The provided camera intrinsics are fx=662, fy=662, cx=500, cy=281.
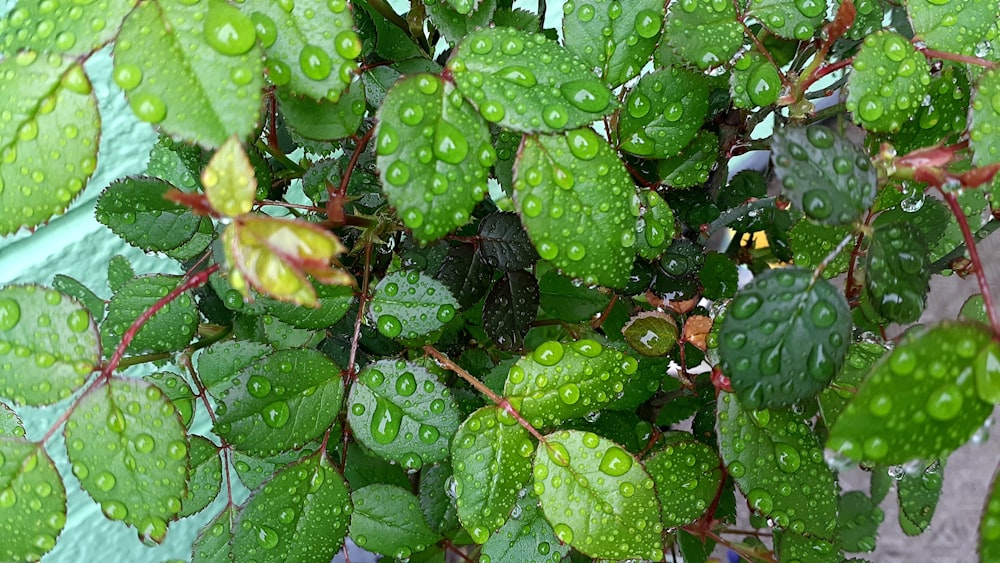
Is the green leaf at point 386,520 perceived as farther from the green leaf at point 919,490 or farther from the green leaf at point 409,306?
the green leaf at point 919,490

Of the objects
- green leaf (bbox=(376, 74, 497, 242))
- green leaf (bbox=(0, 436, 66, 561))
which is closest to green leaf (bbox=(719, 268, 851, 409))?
green leaf (bbox=(376, 74, 497, 242))

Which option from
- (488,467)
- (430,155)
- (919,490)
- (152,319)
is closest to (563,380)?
(488,467)

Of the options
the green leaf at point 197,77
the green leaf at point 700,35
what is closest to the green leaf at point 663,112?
the green leaf at point 700,35

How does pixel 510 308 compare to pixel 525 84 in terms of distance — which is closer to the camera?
pixel 525 84

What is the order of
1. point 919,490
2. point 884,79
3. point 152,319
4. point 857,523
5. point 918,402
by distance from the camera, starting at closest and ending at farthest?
point 918,402, point 884,79, point 152,319, point 919,490, point 857,523

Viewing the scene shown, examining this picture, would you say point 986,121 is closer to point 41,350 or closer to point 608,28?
point 608,28

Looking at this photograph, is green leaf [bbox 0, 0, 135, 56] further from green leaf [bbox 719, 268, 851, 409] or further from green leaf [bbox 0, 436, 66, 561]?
green leaf [bbox 719, 268, 851, 409]
